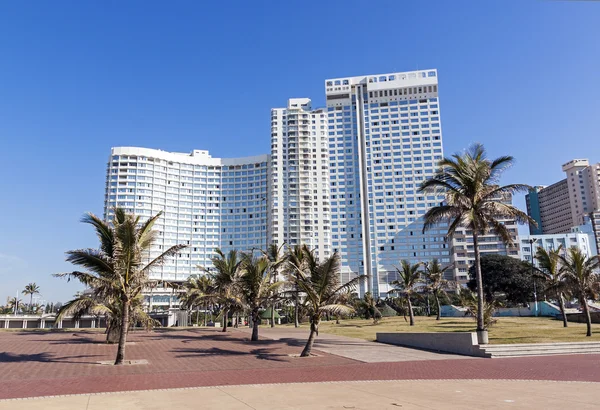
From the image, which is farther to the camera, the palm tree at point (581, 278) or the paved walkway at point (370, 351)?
the palm tree at point (581, 278)

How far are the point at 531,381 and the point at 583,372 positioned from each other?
2827mm

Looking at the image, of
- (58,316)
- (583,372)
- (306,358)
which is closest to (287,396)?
(306,358)

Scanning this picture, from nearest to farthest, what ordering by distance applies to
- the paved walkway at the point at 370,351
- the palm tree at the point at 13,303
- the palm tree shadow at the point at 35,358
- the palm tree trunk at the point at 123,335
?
the palm tree trunk at the point at 123,335 → the palm tree shadow at the point at 35,358 → the paved walkway at the point at 370,351 → the palm tree at the point at 13,303

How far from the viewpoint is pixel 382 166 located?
133 meters

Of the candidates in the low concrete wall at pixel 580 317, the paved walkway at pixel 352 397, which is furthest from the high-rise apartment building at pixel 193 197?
the paved walkway at pixel 352 397

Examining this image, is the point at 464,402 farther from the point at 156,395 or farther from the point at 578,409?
the point at 156,395

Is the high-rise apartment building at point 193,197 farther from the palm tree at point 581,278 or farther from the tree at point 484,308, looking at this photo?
the palm tree at point 581,278

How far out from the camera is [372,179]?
436ft

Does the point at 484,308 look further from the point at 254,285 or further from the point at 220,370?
the point at 220,370

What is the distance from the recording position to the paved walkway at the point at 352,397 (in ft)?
31.8

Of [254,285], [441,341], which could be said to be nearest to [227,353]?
[254,285]

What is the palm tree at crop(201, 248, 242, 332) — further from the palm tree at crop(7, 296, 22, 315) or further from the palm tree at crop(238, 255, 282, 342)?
the palm tree at crop(7, 296, 22, 315)

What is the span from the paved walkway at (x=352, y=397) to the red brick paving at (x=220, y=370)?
119cm

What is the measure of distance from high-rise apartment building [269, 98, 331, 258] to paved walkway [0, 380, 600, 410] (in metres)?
115
